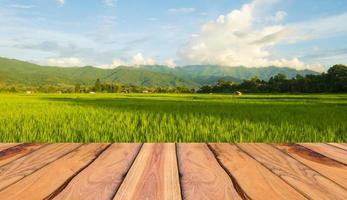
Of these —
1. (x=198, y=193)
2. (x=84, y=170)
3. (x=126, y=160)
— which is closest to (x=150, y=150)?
(x=126, y=160)

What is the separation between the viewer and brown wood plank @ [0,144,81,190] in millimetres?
2227

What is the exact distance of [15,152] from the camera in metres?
3.19

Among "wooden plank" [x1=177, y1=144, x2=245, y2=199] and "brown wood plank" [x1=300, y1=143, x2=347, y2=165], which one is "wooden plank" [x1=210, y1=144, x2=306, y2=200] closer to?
"wooden plank" [x1=177, y1=144, x2=245, y2=199]

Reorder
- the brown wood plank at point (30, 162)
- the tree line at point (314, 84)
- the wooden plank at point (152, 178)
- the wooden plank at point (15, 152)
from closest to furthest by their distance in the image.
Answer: the wooden plank at point (152, 178) < the brown wood plank at point (30, 162) < the wooden plank at point (15, 152) < the tree line at point (314, 84)

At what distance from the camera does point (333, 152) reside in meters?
3.25

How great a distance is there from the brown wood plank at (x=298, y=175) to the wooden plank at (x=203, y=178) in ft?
1.23

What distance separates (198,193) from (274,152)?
61.8 inches

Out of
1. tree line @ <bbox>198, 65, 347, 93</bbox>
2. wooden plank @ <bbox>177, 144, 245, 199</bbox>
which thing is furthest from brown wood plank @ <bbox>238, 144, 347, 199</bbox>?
tree line @ <bbox>198, 65, 347, 93</bbox>

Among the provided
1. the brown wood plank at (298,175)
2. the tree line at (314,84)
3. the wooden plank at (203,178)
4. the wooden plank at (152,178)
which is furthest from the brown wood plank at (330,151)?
the tree line at (314,84)

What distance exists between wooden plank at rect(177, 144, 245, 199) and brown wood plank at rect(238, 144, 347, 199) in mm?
376

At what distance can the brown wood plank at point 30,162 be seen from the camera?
223 centimetres

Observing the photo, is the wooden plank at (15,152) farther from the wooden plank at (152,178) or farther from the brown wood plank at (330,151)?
the brown wood plank at (330,151)

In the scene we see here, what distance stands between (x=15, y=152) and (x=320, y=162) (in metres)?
2.65

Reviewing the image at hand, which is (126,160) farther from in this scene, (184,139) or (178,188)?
(184,139)
